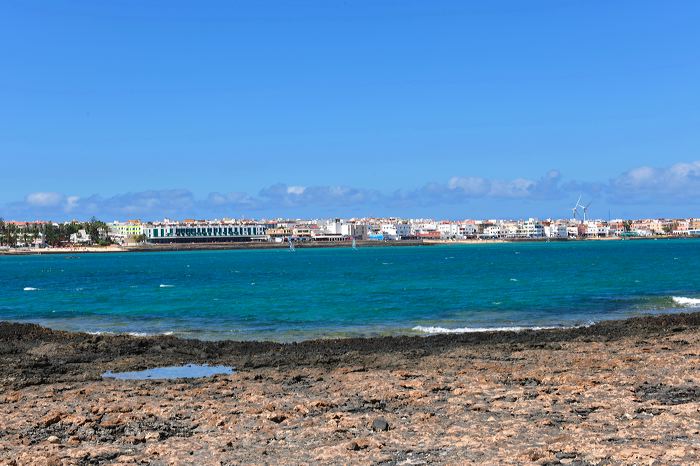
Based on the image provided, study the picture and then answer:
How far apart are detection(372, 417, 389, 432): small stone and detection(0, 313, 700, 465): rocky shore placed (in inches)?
1.7

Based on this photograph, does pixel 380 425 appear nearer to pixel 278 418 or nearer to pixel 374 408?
pixel 374 408

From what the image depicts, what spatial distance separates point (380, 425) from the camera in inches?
476

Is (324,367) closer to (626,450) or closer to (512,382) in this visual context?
(512,382)

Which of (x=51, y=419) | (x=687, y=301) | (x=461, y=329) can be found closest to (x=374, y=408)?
(x=51, y=419)

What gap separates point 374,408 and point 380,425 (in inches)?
54.8

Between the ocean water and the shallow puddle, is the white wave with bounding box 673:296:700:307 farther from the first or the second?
the shallow puddle

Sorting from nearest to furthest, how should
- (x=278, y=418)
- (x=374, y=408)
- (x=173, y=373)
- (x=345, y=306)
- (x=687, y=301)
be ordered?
1. (x=278, y=418)
2. (x=374, y=408)
3. (x=173, y=373)
4. (x=687, y=301)
5. (x=345, y=306)

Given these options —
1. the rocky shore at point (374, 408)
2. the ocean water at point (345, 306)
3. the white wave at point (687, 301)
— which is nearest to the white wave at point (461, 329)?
the ocean water at point (345, 306)

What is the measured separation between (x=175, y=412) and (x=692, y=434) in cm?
821

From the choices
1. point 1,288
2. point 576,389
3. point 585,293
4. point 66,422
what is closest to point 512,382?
point 576,389

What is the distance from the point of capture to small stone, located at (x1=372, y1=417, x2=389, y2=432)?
1194 cm

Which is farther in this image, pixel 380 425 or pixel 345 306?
pixel 345 306

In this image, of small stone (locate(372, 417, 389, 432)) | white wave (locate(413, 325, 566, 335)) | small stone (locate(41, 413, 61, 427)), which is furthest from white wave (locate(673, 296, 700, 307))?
small stone (locate(41, 413, 61, 427))

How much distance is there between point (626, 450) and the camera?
33.0ft
